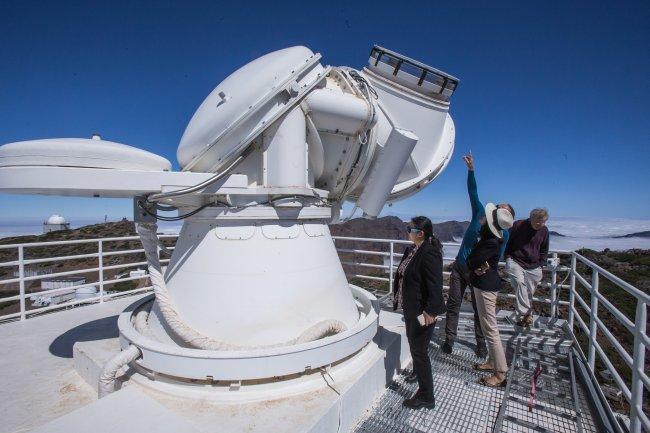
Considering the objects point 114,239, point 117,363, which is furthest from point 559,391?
point 114,239

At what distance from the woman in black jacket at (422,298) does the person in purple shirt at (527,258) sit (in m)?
2.10

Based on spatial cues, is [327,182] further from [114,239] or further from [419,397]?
[114,239]

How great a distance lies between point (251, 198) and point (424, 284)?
1649 millimetres

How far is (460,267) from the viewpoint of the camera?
3.95 m

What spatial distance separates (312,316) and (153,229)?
5.46 ft

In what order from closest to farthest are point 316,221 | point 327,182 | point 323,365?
point 323,365 < point 316,221 < point 327,182

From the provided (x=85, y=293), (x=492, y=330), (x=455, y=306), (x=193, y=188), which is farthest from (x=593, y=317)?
(x=85, y=293)

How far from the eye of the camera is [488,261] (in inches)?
131

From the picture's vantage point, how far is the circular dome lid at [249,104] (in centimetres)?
295

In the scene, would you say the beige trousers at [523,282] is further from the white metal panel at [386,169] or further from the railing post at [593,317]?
the white metal panel at [386,169]

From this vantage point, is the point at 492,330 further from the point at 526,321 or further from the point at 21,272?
the point at 21,272

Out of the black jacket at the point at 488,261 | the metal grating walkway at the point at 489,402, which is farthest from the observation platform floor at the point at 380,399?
the black jacket at the point at 488,261

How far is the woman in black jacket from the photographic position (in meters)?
2.75

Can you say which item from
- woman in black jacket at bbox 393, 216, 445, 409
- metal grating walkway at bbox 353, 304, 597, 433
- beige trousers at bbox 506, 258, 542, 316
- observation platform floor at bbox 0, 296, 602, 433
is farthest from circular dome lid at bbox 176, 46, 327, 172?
beige trousers at bbox 506, 258, 542, 316
